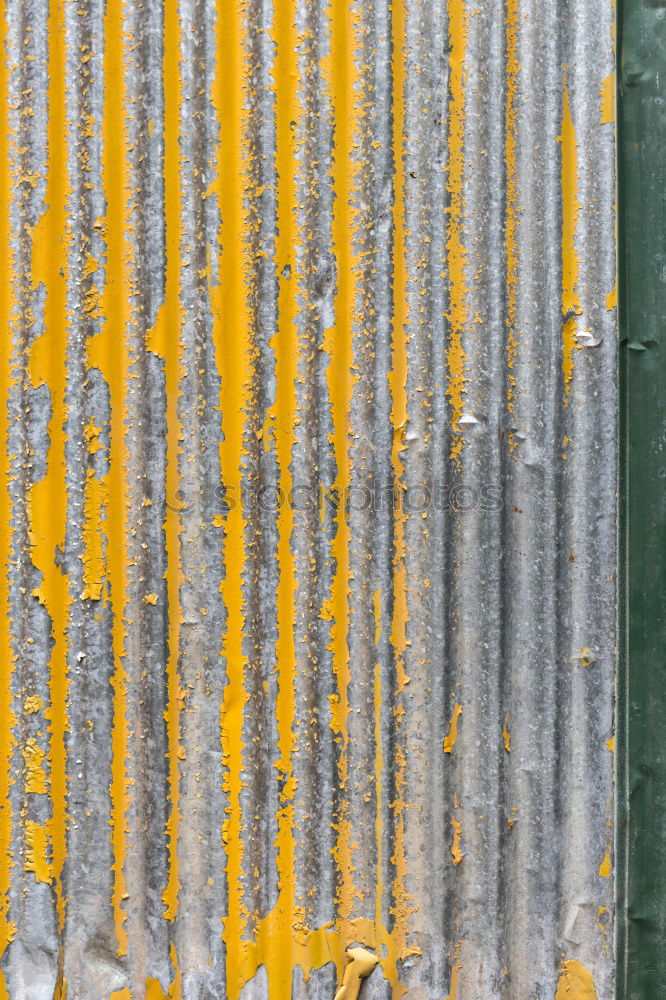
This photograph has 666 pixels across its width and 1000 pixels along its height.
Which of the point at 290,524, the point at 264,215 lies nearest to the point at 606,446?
the point at 290,524

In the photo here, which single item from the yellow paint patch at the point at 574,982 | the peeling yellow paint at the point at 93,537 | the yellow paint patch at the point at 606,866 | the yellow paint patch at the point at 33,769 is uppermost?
the peeling yellow paint at the point at 93,537

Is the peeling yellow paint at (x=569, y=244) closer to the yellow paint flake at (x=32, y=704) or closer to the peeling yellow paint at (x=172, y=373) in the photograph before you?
the peeling yellow paint at (x=172, y=373)

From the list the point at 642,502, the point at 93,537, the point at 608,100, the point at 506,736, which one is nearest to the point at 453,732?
the point at 506,736

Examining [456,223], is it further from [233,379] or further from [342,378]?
[233,379]

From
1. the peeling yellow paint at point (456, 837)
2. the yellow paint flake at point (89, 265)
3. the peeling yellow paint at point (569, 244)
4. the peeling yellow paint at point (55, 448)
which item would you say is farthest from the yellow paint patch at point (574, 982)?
the yellow paint flake at point (89, 265)

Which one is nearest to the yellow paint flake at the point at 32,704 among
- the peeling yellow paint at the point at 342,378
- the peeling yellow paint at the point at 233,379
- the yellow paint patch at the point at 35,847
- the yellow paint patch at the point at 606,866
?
the yellow paint patch at the point at 35,847

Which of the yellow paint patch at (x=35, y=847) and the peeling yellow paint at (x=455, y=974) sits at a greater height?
the yellow paint patch at (x=35, y=847)

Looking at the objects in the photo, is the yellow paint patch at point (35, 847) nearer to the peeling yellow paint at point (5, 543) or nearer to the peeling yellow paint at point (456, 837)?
the peeling yellow paint at point (5, 543)
